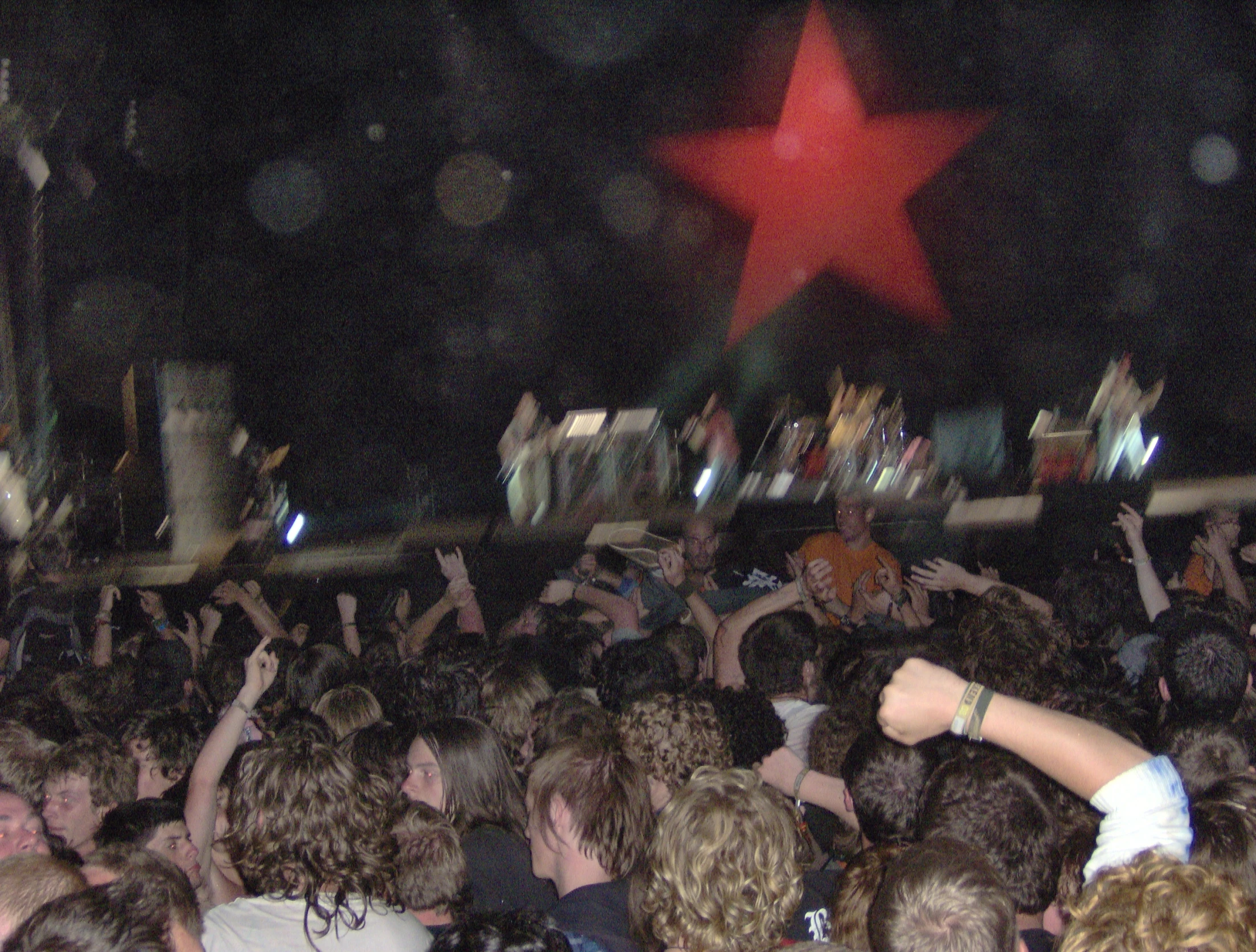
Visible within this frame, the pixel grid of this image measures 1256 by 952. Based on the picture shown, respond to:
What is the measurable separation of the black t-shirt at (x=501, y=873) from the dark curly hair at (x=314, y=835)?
1.22 ft

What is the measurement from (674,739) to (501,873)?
0.56 meters

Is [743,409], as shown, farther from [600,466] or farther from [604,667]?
[604,667]

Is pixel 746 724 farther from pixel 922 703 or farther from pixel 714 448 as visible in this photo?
pixel 714 448

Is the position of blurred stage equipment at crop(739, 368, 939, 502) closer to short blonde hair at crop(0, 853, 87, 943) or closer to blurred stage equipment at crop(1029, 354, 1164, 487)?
blurred stage equipment at crop(1029, 354, 1164, 487)

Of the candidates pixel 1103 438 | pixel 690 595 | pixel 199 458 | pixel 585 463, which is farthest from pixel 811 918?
pixel 585 463

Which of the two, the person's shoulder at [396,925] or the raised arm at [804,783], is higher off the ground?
the raised arm at [804,783]

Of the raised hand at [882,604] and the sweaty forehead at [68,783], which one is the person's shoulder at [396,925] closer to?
the sweaty forehead at [68,783]

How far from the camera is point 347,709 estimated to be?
11.5ft

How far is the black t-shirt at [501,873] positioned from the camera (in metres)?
2.46

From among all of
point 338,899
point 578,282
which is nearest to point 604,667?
point 338,899

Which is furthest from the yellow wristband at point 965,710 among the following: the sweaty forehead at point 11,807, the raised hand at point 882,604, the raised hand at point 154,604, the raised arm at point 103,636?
the raised hand at point 154,604

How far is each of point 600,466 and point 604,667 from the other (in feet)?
69.2

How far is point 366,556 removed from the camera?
14.1 m

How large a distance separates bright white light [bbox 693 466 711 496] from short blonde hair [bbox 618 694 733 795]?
69.6 feet
